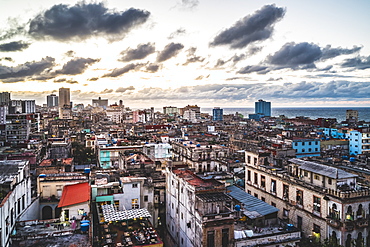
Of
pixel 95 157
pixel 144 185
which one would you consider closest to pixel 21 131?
pixel 95 157

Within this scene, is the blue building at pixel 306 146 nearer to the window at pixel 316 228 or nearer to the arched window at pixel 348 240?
the window at pixel 316 228

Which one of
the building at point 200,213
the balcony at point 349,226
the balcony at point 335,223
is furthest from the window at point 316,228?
the building at point 200,213

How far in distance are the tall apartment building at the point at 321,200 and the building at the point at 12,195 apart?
2500cm

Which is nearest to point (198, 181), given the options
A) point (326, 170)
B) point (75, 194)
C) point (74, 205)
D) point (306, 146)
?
point (74, 205)

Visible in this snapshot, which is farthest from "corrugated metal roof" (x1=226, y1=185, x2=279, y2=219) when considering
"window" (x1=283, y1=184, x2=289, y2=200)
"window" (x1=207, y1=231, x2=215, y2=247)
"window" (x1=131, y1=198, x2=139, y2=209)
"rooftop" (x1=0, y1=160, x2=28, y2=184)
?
"rooftop" (x1=0, y1=160, x2=28, y2=184)

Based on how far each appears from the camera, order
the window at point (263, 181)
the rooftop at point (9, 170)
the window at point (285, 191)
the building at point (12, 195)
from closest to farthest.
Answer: the building at point (12, 195)
the rooftop at point (9, 170)
the window at point (285, 191)
the window at point (263, 181)

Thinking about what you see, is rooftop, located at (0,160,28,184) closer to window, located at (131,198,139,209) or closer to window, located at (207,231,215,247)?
window, located at (131,198,139,209)

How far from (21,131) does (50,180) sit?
66322mm

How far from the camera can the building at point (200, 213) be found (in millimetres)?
23156

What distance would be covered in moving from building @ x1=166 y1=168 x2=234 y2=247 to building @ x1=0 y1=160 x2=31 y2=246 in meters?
13.3

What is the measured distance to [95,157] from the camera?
70.2 metres

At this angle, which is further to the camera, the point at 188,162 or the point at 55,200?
the point at 188,162

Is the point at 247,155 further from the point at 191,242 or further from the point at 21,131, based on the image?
the point at 21,131

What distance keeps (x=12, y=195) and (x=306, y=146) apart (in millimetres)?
54908
